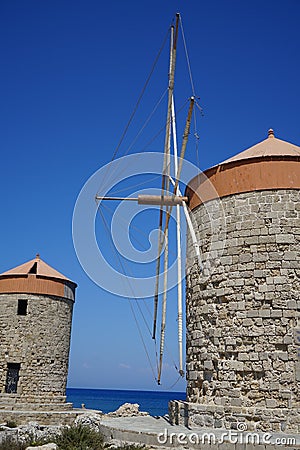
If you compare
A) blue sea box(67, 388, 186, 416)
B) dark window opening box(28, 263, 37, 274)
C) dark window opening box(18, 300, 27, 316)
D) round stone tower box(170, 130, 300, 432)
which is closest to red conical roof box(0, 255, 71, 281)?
dark window opening box(28, 263, 37, 274)

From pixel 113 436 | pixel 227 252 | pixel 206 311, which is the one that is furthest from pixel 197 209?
pixel 113 436

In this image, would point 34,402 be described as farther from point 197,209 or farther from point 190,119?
point 190,119

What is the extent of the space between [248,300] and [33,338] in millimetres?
13322

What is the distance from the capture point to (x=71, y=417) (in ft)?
64.4

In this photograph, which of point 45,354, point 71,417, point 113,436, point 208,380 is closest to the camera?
point 113,436

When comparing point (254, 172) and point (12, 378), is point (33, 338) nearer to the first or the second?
point (12, 378)

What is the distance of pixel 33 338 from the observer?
824 inches

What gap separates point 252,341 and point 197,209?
10.8ft

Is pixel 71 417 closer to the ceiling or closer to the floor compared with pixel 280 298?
closer to the floor

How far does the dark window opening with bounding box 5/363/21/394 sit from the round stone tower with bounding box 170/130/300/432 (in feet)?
37.6

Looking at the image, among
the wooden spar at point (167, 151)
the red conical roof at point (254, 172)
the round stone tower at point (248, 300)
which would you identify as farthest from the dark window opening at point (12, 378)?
the red conical roof at point (254, 172)

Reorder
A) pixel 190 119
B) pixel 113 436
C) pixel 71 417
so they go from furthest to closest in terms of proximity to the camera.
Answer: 1. pixel 71 417
2. pixel 190 119
3. pixel 113 436

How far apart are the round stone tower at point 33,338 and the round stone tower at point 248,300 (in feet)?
36.5

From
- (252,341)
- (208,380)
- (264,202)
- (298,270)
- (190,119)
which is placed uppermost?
(190,119)
